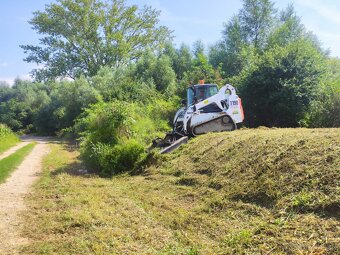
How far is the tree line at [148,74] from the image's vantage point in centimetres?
1454

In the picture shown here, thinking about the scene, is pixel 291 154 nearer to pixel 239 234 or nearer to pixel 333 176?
pixel 333 176

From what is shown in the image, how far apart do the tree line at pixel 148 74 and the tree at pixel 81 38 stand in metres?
0.12

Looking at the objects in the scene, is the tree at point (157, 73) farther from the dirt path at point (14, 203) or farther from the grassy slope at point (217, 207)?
the grassy slope at point (217, 207)

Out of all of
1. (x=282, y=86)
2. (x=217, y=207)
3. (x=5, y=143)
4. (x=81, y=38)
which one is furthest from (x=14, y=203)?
(x=81, y=38)

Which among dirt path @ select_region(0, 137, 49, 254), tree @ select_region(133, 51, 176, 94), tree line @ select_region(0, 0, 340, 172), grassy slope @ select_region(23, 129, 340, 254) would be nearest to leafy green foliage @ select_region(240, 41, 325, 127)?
tree line @ select_region(0, 0, 340, 172)

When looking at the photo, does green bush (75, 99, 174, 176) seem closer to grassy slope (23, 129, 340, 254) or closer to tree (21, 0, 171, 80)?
grassy slope (23, 129, 340, 254)

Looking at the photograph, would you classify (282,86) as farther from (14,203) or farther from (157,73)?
(14,203)

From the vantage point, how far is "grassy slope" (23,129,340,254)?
4.92 metres

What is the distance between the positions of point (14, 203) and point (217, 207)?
4.63 meters

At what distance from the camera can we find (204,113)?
1362 cm

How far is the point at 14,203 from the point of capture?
7949mm


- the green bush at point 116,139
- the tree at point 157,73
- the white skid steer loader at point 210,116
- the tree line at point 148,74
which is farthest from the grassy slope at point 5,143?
the white skid steer loader at point 210,116

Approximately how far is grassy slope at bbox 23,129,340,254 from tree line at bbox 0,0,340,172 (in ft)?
12.1

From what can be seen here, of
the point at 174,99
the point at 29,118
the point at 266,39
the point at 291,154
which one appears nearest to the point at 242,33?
the point at 266,39
